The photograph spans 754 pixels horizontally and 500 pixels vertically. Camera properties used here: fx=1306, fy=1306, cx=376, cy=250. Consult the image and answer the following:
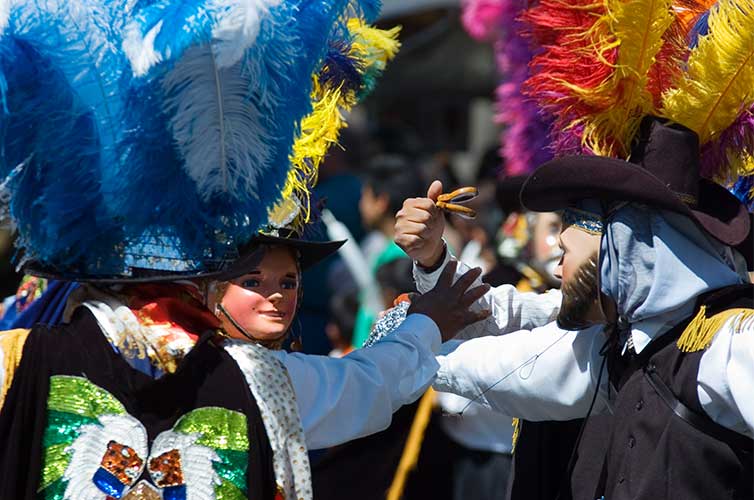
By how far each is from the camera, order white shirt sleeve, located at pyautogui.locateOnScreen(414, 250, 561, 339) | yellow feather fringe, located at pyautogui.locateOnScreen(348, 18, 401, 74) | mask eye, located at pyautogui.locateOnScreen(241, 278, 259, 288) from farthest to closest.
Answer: white shirt sleeve, located at pyautogui.locateOnScreen(414, 250, 561, 339), yellow feather fringe, located at pyautogui.locateOnScreen(348, 18, 401, 74), mask eye, located at pyautogui.locateOnScreen(241, 278, 259, 288)

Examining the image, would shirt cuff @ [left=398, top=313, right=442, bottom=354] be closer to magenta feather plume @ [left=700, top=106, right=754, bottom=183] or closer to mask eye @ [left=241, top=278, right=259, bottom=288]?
mask eye @ [left=241, top=278, right=259, bottom=288]

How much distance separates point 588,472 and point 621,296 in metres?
0.50

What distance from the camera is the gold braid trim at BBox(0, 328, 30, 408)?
285 cm

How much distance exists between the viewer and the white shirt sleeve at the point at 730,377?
3037mm

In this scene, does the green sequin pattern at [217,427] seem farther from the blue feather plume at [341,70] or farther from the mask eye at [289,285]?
the blue feather plume at [341,70]

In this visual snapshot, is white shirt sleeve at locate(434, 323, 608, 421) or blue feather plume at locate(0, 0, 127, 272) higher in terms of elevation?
blue feather plume at locate(0, 0, 127, 272)

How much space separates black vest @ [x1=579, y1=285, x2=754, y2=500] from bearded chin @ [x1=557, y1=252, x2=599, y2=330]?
221mm

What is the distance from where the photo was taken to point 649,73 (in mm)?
3426

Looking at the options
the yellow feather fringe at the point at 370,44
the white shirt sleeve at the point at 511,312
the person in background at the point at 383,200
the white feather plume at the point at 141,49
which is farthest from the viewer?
the person in background at the point at 383,200

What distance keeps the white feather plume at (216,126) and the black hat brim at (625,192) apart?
0.78 meters

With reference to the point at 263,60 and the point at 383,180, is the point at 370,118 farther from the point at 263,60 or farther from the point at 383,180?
the point at 263,60

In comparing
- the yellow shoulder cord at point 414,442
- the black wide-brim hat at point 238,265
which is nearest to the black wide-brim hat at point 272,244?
the black wide-brim hat at point 238,265

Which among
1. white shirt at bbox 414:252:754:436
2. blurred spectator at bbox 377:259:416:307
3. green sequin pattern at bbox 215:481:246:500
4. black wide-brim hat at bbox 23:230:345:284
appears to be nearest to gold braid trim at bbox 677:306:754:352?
white shirt at bbox 414:252:754:436

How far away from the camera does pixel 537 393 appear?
358 cm
